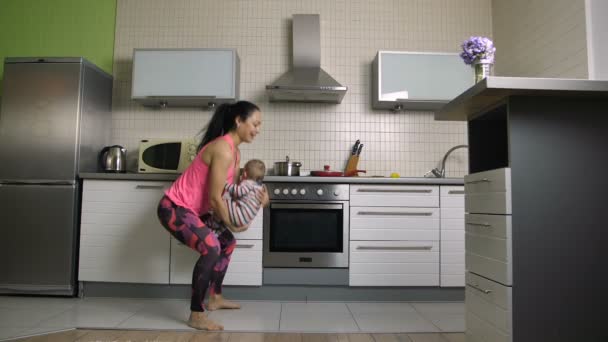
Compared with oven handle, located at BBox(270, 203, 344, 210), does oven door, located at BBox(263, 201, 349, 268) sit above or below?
below

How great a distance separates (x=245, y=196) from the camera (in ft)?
7.77

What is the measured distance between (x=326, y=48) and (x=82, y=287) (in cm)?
259

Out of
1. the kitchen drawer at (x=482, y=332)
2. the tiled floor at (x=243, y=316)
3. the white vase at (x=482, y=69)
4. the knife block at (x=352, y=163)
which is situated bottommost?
the tiled floor at (x=243, y=316)

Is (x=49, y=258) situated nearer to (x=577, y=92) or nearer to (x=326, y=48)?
(x=326, y=48)

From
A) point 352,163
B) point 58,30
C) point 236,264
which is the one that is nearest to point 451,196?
point 352,163

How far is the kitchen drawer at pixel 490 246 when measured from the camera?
1355 millimetres

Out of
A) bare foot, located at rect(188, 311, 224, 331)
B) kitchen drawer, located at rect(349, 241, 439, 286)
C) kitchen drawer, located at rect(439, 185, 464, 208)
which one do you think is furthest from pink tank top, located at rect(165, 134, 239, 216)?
kitchen drawer, located at rect(439, 185, 464, 208)

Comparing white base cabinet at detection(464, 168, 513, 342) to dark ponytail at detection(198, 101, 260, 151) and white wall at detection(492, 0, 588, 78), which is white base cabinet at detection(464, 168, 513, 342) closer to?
dark ponytail at detection(198, 101, 260, 151)

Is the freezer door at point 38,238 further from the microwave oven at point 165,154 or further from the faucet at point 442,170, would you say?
the faucet at point 442,170

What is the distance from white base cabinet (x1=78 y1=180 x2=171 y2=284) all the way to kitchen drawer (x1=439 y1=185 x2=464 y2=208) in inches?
73.9

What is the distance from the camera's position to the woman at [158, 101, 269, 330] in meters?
2.15

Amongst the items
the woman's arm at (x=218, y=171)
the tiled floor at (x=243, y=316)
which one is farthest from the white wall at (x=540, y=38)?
the woman's arm at (x=218, y=171)

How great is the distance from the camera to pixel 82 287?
280 cm

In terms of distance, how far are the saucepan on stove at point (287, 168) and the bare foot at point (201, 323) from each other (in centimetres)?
124
